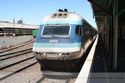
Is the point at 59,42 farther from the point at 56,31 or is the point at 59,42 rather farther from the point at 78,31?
the point at 78,31

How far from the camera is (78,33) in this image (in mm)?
13203

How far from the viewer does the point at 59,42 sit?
1245 cm

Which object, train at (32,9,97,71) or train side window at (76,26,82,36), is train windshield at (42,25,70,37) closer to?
train at (32,9,97,71)

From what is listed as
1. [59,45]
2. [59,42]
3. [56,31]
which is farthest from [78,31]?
[59,45]

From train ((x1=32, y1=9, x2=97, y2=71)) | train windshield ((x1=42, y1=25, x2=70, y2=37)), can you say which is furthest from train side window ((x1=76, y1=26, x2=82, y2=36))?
train windshield ((x1=42, y1=25, x2=70, y2=37))

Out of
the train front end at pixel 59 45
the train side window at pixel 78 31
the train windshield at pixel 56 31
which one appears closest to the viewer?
the train front end at pixel 59 45

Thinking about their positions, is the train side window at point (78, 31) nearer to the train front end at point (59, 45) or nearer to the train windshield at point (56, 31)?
the train front end at point (59, 45)

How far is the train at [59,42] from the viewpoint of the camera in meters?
12.1

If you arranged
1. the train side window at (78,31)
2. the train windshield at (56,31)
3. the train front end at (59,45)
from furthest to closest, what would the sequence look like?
the train side window at (78,31) < the train windshield at (56,31) < the train front end at (59,45)

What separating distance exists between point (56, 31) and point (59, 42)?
2.50ft

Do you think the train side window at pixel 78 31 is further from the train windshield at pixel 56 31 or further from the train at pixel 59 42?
the train windshield at pixel 56 31

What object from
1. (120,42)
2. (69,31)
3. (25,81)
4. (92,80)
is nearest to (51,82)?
(25,81)

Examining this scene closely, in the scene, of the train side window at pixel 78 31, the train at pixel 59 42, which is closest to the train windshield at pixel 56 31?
the train at pixel 59 42

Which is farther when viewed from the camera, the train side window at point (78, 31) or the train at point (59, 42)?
the train side window at point (78, 31)
